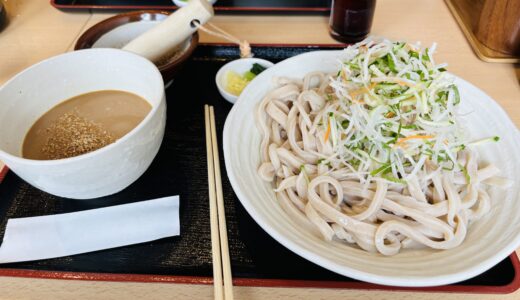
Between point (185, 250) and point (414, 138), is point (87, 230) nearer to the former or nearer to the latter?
point (185, 250)

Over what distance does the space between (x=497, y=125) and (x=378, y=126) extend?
440 millimetres

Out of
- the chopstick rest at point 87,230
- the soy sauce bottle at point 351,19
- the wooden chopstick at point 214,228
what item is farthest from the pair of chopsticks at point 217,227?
the soy sauce bottle at point 351,19

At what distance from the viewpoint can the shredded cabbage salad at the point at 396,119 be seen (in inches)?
42.7

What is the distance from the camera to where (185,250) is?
1066 mm

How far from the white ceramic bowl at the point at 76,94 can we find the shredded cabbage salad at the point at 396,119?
22.1 inches

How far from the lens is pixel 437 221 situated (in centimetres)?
101

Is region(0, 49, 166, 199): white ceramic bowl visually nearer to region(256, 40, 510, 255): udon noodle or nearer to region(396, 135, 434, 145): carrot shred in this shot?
region(256, 40, 510, 255): udon noodle

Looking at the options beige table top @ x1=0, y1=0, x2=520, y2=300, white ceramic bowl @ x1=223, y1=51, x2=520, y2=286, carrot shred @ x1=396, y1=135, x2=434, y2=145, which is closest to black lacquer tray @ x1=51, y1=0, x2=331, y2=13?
beige table top @ x1=0, y1=0, x2=520, y2=300

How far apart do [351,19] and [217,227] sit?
123 cm

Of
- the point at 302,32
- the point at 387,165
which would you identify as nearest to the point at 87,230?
the point at 387,165

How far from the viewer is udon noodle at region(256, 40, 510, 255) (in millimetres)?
1019

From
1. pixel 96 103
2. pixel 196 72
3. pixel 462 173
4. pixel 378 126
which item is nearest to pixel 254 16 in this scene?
pixel 196 72

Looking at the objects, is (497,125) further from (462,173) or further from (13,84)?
(13,84)

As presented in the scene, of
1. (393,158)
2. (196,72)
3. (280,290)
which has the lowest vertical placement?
(280,290)
